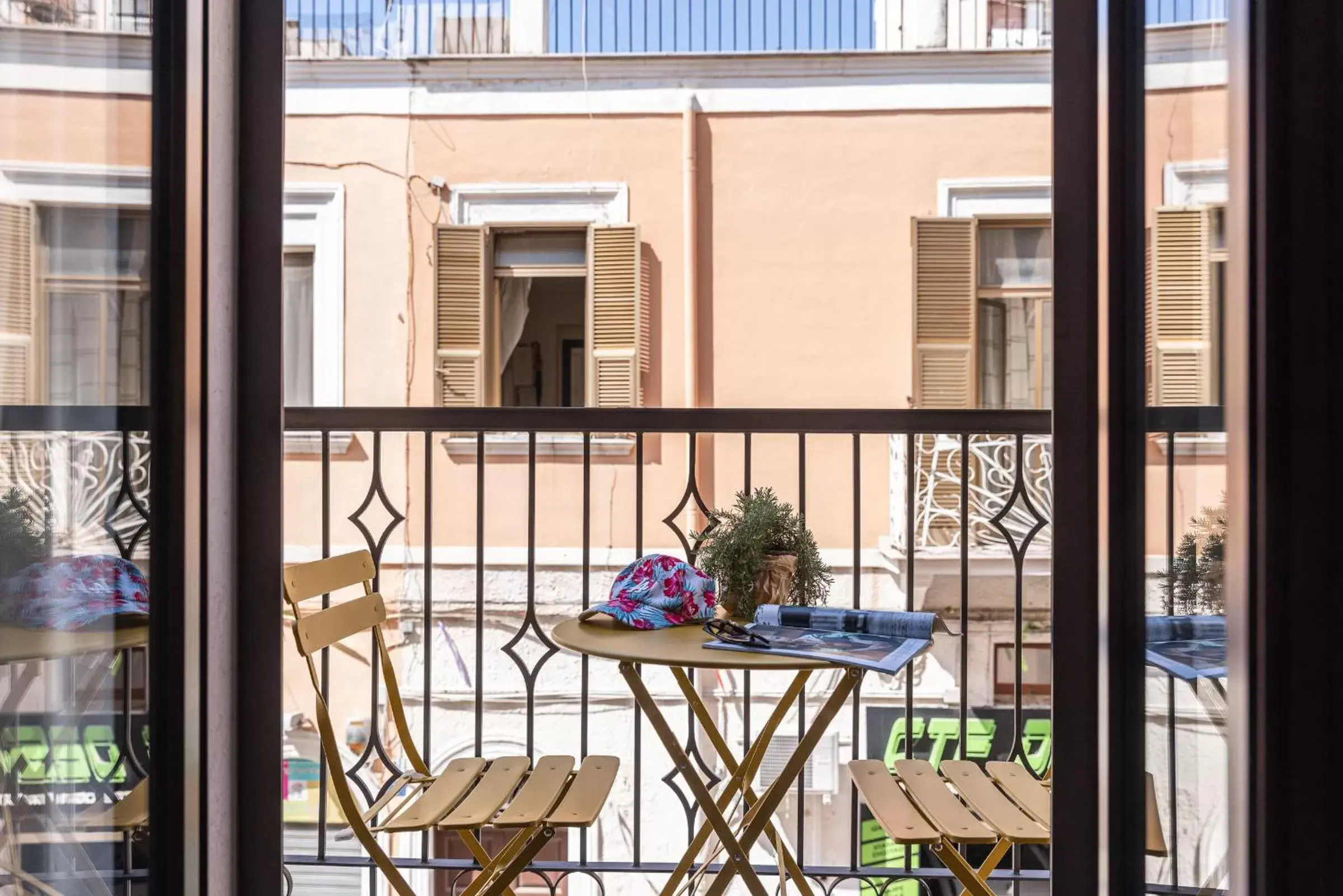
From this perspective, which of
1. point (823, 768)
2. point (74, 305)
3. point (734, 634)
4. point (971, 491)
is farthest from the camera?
point (823, 768)

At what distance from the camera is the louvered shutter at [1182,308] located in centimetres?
97

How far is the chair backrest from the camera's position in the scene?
1568 millimetres

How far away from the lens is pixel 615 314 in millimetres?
7395

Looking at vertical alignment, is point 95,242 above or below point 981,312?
below

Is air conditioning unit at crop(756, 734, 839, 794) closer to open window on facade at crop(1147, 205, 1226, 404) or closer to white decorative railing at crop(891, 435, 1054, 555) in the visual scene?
white decorative railing at crop(891, 435, 1054, 555)

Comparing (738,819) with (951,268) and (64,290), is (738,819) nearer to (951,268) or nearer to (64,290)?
(64,290)

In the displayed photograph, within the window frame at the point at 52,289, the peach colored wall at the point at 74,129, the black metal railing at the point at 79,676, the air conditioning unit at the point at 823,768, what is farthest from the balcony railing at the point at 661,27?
the black metal railing at the point at 79,676

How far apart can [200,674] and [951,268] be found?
700 cm

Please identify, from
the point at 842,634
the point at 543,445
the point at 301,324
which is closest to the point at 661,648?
the point at 842,634

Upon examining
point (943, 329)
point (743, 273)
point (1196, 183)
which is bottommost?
point (1196, 183)

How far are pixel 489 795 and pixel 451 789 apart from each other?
0.08 meters

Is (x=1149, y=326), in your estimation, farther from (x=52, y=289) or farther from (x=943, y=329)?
(x=943, y=329)

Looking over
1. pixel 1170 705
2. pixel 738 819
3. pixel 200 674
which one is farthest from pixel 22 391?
pixel 738 819

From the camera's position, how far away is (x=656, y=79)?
7.63m
